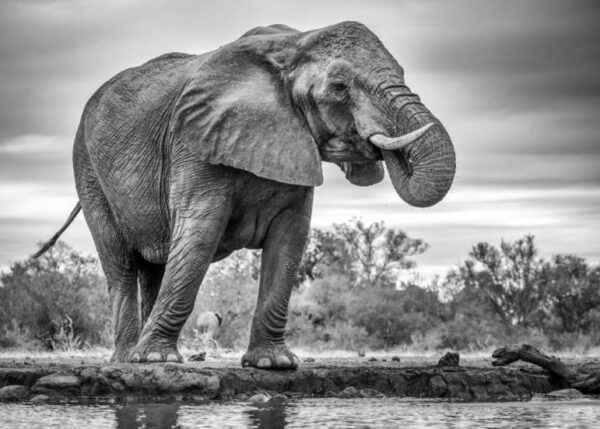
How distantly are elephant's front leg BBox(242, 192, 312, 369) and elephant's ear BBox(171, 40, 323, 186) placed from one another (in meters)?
0.75

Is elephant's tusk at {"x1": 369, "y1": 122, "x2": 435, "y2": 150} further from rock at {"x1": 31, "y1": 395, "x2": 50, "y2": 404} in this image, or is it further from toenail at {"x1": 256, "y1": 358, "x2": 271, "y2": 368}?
rock at {"x1": 31, "y1": 395, "x2": 50, "y2": 404}

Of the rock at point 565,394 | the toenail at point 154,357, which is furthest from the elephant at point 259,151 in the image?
the rock at point 565,394

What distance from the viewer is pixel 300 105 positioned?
1120 centimetres

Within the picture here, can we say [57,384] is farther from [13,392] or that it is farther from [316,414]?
[316,414]

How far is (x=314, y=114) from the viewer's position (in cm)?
1109

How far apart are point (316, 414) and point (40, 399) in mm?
2455

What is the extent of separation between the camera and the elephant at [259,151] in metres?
10.6

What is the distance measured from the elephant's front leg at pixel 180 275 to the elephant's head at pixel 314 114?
0.56m

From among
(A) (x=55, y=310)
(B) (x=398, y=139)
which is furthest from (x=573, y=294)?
(B) (x=398, y=139)

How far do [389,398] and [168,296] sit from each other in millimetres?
2173

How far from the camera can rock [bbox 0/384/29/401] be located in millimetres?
10656

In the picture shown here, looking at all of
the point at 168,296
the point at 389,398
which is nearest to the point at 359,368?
the point at 389,398

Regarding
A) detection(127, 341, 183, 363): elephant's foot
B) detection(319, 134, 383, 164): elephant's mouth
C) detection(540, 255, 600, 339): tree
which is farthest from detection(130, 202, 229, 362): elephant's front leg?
detection(540, 255, 600, 339): tree

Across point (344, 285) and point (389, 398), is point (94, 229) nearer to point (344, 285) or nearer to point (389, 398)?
point (389, 398)
